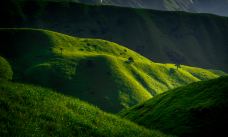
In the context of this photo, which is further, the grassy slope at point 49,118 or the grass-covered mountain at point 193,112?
the grass-covered mountain at point 193,112

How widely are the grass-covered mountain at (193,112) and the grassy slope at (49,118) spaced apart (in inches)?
614

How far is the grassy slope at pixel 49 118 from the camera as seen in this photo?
2119cm

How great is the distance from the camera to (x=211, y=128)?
141ft

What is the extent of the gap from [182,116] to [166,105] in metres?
10.5

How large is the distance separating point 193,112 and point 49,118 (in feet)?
97.9

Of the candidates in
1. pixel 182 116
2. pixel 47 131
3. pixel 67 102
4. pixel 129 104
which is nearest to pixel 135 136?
pixel 67 102

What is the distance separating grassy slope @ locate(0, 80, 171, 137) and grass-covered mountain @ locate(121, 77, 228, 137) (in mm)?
15600

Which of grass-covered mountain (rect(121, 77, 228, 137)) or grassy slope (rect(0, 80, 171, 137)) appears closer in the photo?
grassy slope (rect(0, 80, 171, 137))

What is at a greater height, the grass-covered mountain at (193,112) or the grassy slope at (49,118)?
the grassy slope at (49,118)

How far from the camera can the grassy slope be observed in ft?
69.5

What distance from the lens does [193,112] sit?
4922cm

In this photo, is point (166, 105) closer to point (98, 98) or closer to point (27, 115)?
point (27, 115)

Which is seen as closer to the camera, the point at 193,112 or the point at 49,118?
the point at 49,118

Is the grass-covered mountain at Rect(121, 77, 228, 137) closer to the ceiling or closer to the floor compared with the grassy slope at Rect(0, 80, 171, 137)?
closer to the floor
